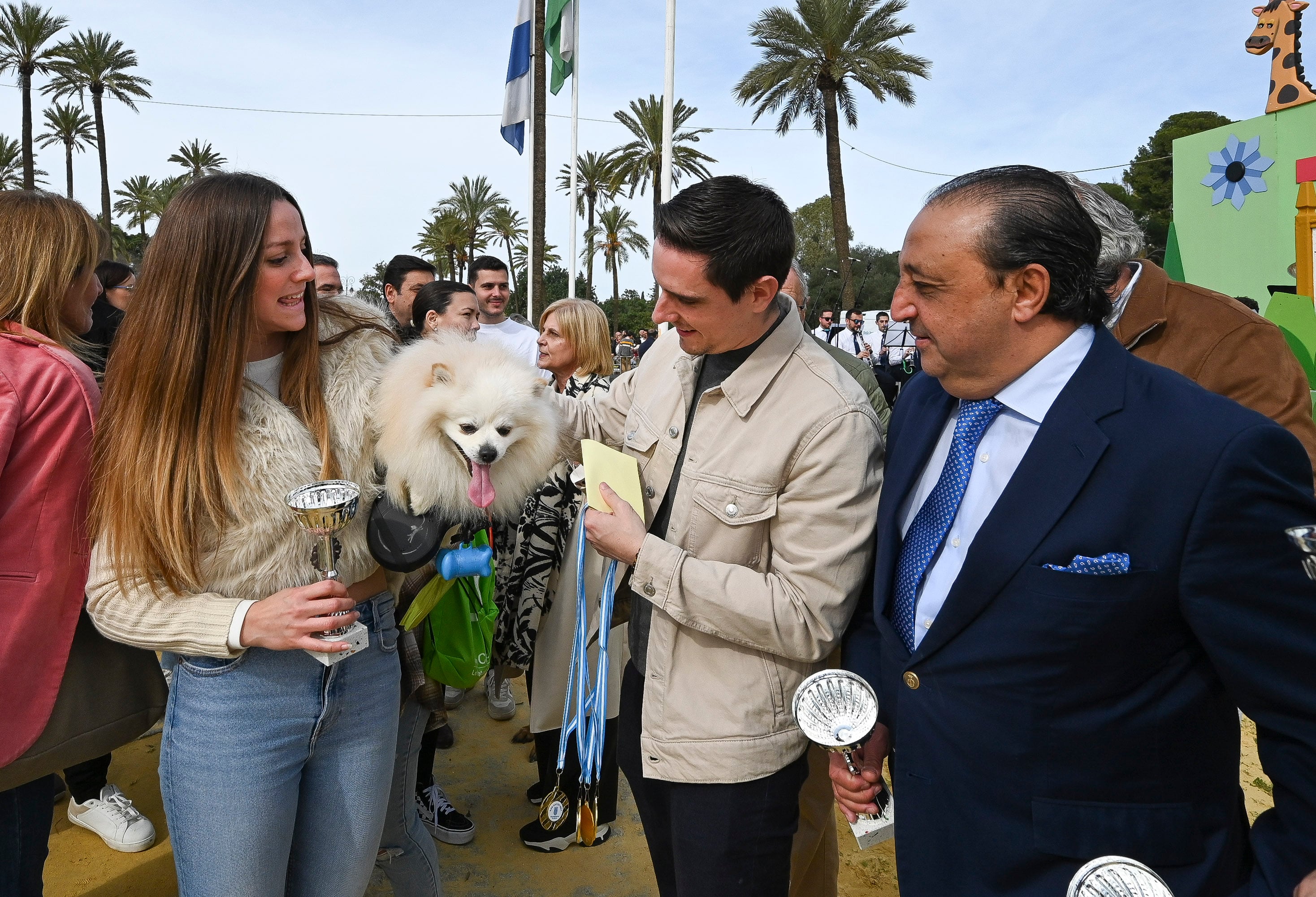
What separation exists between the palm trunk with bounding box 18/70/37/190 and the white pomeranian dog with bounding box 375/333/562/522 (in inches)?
1350

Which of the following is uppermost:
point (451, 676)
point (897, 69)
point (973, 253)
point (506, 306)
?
point (897, 69)

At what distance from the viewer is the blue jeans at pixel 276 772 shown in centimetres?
171

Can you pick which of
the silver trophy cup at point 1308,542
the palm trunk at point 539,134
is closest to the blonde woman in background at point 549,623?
the silver trophy cup at point 1308,542

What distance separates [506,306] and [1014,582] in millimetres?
5949

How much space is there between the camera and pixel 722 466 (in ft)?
6.22

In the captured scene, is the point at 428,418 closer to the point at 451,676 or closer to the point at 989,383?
the point at 451,676

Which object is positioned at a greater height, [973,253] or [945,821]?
[973,253]

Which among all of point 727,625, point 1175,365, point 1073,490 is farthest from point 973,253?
point 1175,365

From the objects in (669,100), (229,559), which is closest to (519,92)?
(669,100)

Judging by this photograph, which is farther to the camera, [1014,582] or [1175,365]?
[1175,365]

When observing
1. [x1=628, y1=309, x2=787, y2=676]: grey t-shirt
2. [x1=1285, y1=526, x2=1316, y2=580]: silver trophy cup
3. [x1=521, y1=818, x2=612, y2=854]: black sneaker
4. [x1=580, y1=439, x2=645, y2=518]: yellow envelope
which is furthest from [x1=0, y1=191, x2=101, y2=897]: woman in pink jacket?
[x1=1285, y1=526, x2=1316, y2=580]: silver trophy cup

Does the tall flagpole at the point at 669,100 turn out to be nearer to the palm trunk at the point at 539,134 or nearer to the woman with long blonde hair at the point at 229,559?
the palm trunk at the point at 539,134

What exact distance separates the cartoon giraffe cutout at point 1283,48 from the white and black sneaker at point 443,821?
14.5 meters

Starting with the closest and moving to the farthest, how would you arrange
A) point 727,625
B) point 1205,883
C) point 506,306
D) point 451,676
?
point 1205,883, point 727,625, point 451,676, point 506,306
